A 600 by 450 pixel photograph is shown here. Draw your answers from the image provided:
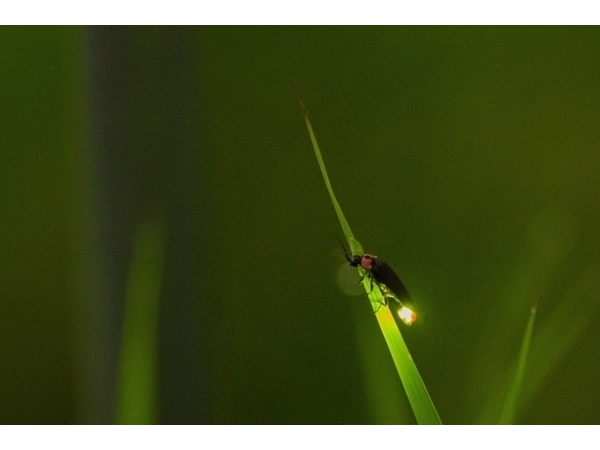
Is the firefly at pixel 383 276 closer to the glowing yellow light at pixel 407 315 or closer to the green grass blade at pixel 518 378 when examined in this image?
the glowing yellow light at pixel 407 315

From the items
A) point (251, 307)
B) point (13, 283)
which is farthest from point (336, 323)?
point (13, 283)

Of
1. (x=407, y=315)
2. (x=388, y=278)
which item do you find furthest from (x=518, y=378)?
(x=388, y=278)

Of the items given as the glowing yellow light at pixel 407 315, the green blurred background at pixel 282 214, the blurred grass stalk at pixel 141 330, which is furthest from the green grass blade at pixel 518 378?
the blurred grass stalk at pixel 141 330

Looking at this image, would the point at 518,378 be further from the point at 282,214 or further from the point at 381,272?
the point at 282,214

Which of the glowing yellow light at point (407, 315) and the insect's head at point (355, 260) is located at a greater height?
the insect's head at point (355, 260)

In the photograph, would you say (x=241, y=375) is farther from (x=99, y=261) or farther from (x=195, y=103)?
(x=195, y=103)

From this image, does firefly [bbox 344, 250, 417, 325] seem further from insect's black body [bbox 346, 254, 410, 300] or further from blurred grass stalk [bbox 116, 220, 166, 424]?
blurred grass stalk [bbox 116, 220, 166, 424]

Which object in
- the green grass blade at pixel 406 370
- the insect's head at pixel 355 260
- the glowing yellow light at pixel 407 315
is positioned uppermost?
the insect's head at pixel 355 260
